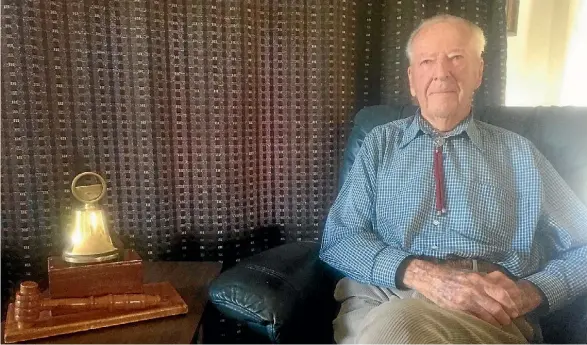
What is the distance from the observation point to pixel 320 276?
4.34ft

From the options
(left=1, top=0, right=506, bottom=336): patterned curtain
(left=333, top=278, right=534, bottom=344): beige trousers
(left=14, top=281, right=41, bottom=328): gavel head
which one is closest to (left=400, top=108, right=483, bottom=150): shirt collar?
(left=1, top=0, right=506, bottom=336): patterned curtain

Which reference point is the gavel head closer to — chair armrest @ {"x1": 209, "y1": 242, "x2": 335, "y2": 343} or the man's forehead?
chair armrest @ {"x1": 209, "y1": 242, "x2": 335, "y2": 343}

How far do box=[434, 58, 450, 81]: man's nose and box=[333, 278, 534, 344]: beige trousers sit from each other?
59 cm

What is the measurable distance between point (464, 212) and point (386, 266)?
27 cm

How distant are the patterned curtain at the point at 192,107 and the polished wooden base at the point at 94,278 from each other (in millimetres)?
409

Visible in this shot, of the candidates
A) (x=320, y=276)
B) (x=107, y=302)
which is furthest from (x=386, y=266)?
(x=107, y=302)

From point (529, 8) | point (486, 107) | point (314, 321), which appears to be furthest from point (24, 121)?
point (529, 8)

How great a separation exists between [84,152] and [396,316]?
0.99 meters

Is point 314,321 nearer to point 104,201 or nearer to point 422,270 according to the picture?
point 422,270

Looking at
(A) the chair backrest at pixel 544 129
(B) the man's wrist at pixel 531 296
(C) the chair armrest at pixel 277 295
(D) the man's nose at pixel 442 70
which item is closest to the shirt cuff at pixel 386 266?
(C) the chair armrest at pixel 277 295

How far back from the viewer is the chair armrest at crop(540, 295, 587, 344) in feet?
4.09

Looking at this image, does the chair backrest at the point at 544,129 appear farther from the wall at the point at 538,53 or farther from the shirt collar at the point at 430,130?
the wall at the point at 538,53

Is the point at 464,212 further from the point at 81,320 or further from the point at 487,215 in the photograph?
the point at 81,320

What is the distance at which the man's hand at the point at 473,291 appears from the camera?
1.13 metres
